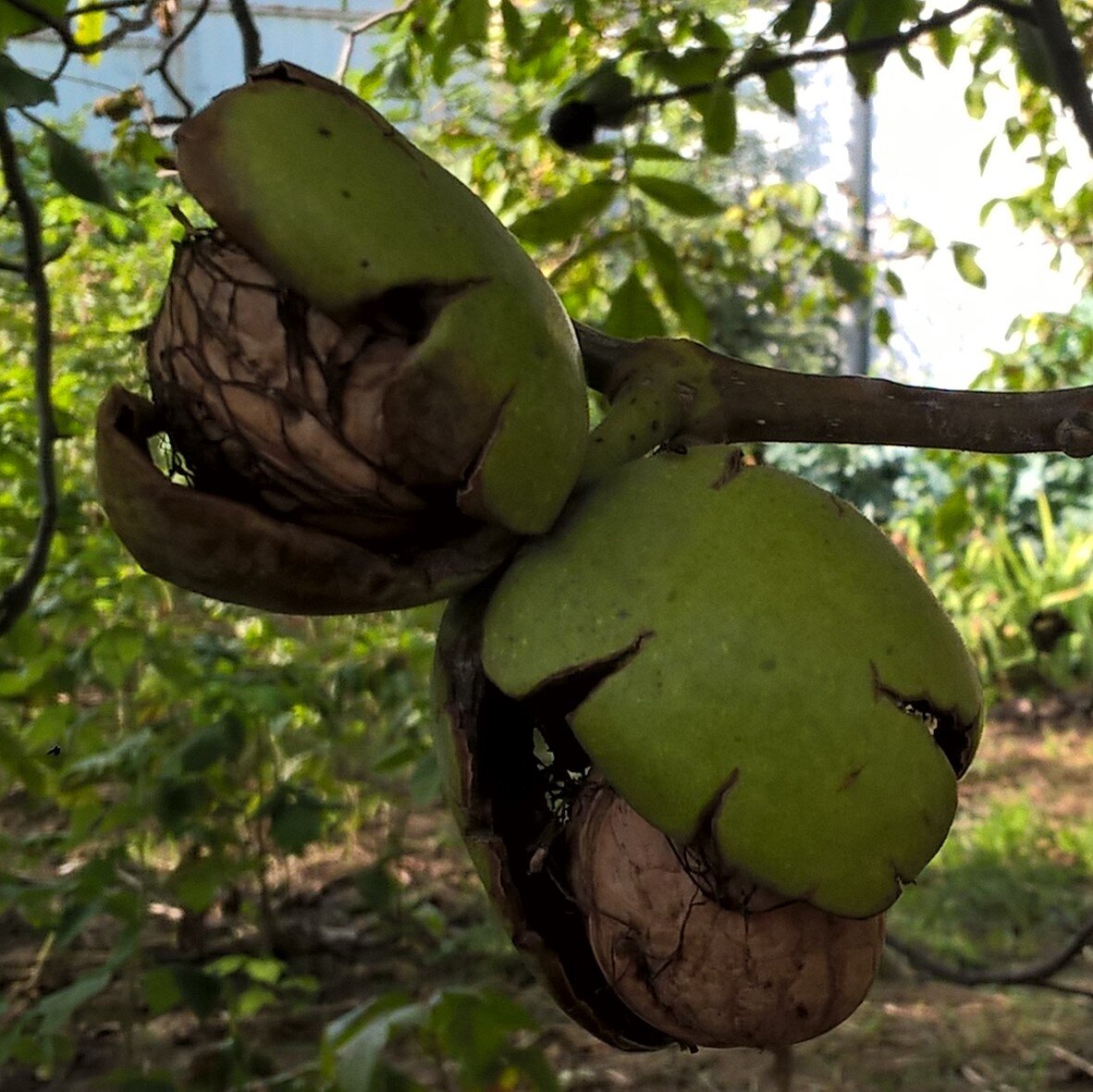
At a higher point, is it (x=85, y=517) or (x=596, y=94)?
(x=596, y=94)

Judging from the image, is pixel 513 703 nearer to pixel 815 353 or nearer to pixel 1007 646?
pixel 1007 646

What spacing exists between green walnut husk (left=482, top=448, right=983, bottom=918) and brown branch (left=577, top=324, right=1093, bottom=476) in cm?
11

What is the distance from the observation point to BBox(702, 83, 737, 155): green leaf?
1.94m

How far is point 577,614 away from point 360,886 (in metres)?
2.19

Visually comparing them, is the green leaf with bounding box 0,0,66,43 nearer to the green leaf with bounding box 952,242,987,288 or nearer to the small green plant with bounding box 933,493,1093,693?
the green leaf with bounding box 952,242,987,288

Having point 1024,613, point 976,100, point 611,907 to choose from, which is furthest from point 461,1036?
point 1024,613

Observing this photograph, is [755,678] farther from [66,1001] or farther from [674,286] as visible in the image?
[66,1001]

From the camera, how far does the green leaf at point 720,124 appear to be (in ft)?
6.36

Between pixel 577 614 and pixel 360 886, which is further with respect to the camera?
pixel 360 886

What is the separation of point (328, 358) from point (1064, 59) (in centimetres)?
105

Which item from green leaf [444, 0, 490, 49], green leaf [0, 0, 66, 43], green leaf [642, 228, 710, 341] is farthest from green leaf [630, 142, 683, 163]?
green leaf [0, 0, 66, 43]

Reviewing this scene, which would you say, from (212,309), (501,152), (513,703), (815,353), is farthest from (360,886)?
(815,353)

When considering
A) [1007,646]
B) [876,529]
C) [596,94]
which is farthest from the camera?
[1007,646]

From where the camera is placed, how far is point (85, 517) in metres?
2.56
